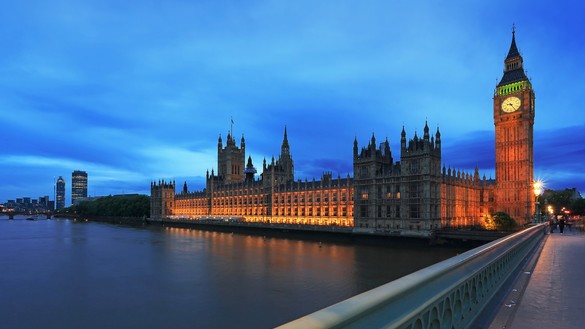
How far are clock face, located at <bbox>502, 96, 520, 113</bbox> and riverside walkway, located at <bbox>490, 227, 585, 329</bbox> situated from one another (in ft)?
329

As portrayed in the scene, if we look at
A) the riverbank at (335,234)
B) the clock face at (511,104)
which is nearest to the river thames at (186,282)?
the riverbank at (335,234)

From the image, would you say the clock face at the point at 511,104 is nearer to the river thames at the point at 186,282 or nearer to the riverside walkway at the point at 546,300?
the river thames at the point at 186,282

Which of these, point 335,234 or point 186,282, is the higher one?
point 186,282

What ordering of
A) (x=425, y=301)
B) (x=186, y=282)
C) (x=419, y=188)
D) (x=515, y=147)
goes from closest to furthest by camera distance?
(x=425, y=301) → (x=186, y=282) → (x=419, y=188) → (x=515, y=147)

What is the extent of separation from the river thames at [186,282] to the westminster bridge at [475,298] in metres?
21.8

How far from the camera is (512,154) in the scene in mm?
99000

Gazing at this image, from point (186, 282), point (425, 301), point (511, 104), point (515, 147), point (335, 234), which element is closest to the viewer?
point (425, 301)

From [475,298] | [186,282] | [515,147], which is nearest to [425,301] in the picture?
[475,298]

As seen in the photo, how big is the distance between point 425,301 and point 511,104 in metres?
113

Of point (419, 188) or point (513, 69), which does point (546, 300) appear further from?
point (513, 69)

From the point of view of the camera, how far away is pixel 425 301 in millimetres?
4742

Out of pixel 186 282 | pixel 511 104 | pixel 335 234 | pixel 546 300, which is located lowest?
pixel 335 234

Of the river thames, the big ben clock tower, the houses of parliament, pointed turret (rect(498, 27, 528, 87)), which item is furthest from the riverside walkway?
pointed turret (rect(498, 27, 528, 87))

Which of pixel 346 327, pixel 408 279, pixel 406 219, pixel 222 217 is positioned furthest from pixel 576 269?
pixel 222 217
